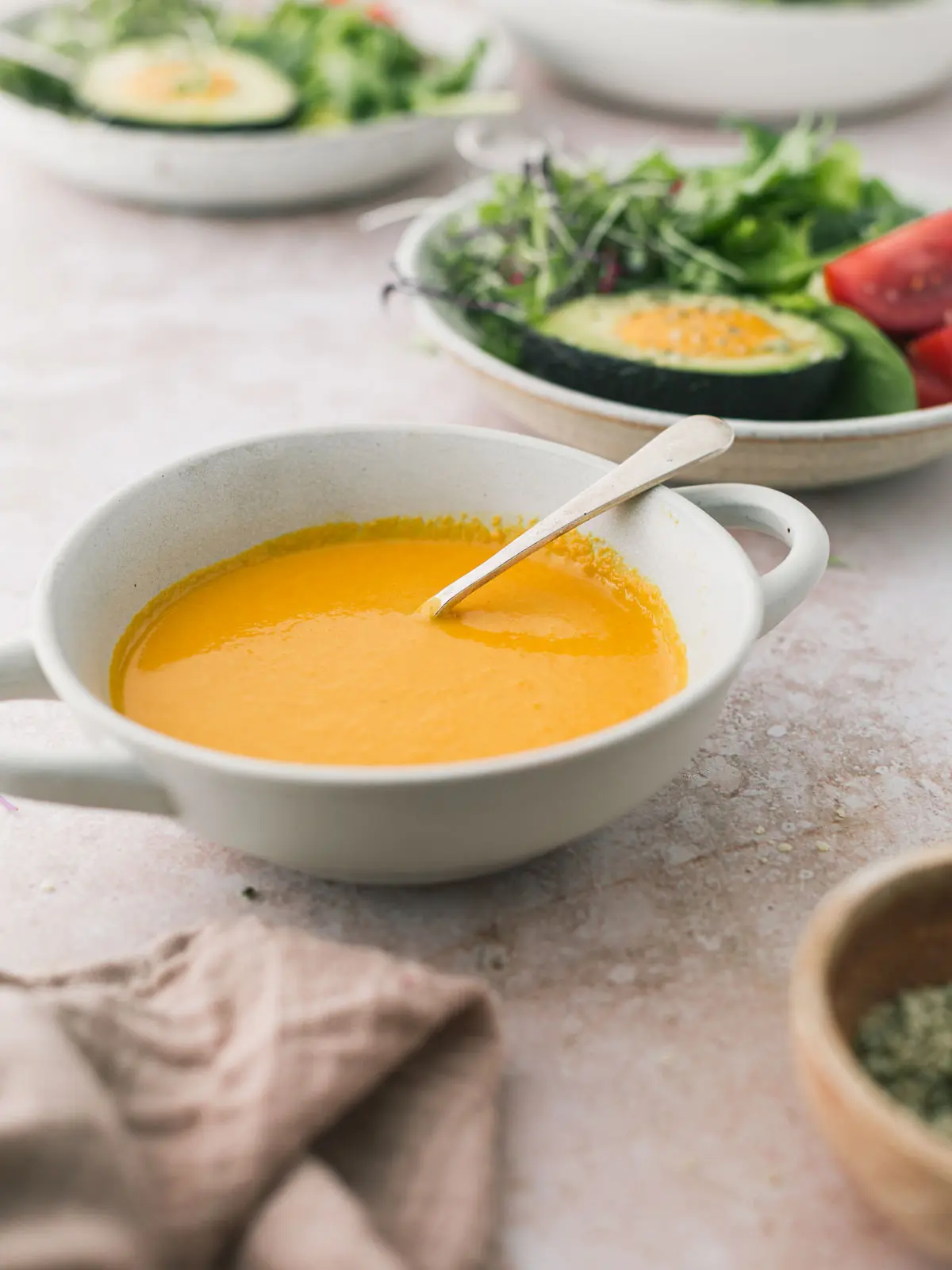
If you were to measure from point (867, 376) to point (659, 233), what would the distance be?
463mm

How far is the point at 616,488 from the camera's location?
1.18 meters

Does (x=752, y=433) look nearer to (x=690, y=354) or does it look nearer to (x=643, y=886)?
(x=690, y=354)

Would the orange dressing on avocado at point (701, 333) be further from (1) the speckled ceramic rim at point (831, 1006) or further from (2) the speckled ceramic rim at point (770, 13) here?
(2) the speckled ceramic rim at point (770, 13)

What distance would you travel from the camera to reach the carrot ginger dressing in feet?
3.45

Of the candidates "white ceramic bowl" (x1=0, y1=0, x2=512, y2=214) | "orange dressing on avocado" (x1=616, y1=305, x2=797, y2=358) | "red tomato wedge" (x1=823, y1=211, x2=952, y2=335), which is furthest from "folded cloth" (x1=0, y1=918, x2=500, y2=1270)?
"white ceramic bowl" (x1=0, y1=0, x2=512, y2=214)

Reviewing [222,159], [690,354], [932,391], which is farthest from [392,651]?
[222,159]

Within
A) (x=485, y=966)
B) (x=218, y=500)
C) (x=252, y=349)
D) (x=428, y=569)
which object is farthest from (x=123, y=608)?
(x=252, y=349)

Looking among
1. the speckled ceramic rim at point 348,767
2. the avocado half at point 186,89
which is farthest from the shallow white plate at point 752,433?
the avocado half at point 186,89

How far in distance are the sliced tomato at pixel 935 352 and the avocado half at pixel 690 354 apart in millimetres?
123

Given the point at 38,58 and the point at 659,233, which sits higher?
the point at 659,233

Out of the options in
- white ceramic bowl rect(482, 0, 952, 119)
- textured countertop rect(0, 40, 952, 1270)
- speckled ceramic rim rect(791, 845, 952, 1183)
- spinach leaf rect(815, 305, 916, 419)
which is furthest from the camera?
white ceramic bowl rect(482, 0, 952, 119)

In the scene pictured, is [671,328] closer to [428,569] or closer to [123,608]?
[428,569]

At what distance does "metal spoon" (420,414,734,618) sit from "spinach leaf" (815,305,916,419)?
0.46 metres

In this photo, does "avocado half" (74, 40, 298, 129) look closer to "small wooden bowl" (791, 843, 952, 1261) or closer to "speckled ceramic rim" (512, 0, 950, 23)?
"speckled ceramic rim" (512, 0, 950, 23)
